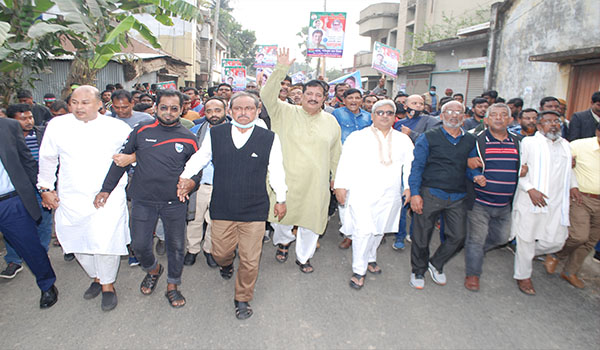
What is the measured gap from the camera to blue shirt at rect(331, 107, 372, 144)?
5.83 metres

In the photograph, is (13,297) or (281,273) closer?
A: (13,297)

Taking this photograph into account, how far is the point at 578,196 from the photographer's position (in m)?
4.42

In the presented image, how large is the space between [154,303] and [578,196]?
4.74 metres

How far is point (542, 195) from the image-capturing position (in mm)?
4125

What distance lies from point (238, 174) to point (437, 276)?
8.41 feet

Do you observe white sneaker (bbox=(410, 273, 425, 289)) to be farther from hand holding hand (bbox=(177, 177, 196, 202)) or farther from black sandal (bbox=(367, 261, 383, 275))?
hand holding hand (bbox=(177, 177, 196, 202))

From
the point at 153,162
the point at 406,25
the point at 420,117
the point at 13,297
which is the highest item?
the point at 406,25

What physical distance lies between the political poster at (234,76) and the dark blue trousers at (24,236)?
12.3m

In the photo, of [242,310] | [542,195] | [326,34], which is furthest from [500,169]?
[326,34]

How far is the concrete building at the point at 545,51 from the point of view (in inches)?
355

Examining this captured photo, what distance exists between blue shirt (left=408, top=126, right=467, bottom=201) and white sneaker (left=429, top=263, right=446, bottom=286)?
89cm

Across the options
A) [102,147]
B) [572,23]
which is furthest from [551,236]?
[572,23]

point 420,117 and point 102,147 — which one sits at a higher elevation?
point 420,117

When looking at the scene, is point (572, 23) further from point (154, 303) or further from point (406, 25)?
point (406, 25)
